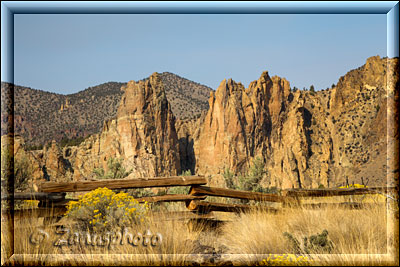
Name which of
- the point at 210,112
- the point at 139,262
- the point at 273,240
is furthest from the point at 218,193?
the point at 210,112

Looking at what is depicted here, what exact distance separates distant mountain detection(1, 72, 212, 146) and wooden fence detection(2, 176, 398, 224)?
2020 mm

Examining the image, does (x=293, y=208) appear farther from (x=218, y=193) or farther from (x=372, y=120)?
(x=372, y=120)

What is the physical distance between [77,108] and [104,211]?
54662mm

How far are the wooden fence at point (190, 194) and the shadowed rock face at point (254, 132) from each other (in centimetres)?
6295

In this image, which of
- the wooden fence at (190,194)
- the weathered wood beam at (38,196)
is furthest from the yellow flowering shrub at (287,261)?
the weathered wood beam at (38,196)

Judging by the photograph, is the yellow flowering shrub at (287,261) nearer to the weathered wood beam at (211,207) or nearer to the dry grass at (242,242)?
the dry grass at (242,242)

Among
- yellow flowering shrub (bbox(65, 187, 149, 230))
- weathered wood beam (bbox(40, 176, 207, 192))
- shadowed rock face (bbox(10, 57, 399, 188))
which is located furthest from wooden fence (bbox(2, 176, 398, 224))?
shadowed rock face (bbox(10, 57, 399, 188))

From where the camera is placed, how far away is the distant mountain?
36.7 metres

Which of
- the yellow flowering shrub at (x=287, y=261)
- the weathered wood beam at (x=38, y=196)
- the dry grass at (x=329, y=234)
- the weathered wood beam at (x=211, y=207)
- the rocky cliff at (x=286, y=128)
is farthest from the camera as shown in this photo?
the rocky cliff at (x=286, y=128)

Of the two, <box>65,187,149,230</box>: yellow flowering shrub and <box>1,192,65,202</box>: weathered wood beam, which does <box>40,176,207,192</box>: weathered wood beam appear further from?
<box>65,187,149,230</box>: yellow flowering shrub

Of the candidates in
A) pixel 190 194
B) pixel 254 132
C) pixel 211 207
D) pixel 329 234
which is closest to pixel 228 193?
pixel 211 207

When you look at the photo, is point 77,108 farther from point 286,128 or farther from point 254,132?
point 286,128

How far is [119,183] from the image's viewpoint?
21.2ft

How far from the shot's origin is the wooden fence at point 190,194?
20.1ft
